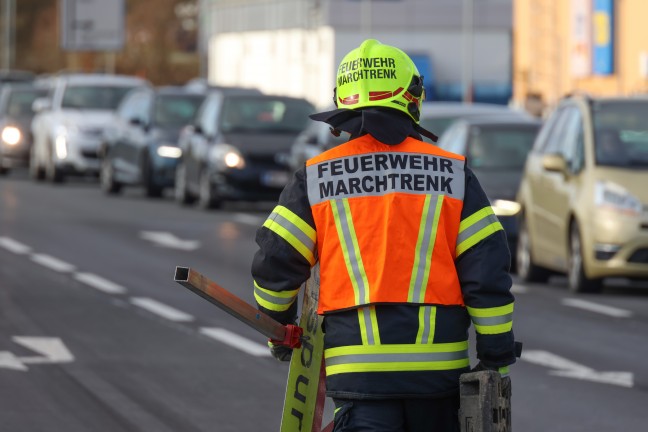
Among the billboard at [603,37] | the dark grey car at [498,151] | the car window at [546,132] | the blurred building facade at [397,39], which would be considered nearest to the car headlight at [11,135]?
the dark grey car at [498,151]

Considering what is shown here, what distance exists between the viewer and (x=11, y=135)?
1511 inches

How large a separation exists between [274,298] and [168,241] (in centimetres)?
1576

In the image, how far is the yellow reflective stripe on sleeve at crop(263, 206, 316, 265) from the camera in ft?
16.6

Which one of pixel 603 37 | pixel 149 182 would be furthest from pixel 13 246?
pixel 603 37

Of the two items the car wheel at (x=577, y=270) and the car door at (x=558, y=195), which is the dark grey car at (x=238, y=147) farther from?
the car wheel at (x=577, y=270)

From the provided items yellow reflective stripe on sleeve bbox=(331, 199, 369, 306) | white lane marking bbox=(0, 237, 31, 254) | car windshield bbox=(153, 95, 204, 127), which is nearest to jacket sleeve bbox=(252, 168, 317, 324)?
yellow reflective stripe on sleeve bbox=(331, 199, 369, 306)

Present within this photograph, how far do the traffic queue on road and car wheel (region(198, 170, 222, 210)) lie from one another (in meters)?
0.03

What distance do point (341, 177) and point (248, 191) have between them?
20.8 m

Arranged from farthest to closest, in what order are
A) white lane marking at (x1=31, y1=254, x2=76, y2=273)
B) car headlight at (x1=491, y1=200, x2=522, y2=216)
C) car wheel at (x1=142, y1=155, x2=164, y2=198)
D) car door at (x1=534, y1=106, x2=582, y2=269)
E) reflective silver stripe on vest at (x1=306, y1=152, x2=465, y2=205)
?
car wheel at (x1=142, y1=155, x2=164, y2=198), car headlight at (x1=491, y1=200, x2=522, y2=216), white lane marking at (x1=31, y1=254, x2=76, y2=273), car door at (x1=534, y1=106, x2=582, y2=269), reflective silver stripe on vest at (x1=306, y1=152, x2=465, y2=205)

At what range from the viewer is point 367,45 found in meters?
5.20

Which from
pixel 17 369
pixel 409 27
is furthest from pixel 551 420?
pixel 409 27

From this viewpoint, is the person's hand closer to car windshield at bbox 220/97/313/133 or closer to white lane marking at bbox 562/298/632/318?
white lane marking at bbox 562/298/632/318

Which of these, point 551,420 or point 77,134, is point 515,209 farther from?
point 77,134

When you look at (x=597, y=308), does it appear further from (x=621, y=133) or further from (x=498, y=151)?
(x=498, y=151)
